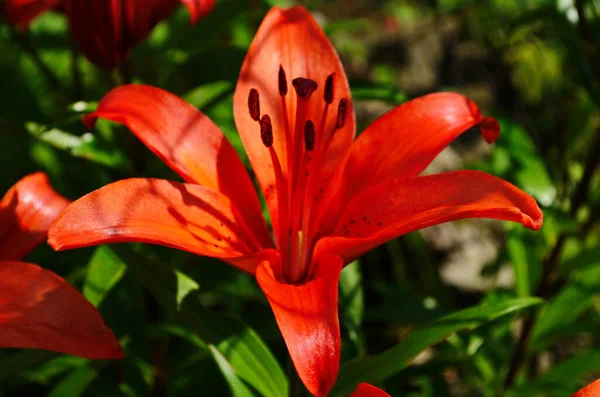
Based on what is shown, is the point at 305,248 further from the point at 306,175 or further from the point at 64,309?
the point at 64,309

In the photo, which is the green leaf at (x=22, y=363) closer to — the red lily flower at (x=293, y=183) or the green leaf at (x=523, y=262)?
the red lily flower at (x=293, y=183)

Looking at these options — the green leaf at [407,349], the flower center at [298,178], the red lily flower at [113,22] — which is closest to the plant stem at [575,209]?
the green leaf at [407,349]

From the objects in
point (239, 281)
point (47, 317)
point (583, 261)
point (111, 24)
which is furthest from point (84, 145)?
point (583, 261)

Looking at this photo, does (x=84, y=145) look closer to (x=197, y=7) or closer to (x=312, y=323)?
(x=197, y=7)

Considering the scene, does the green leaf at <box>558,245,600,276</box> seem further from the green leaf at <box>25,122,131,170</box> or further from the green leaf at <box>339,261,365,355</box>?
the green leaf at <box>25,122,131,170</box>

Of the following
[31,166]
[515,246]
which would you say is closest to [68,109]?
[31,166]

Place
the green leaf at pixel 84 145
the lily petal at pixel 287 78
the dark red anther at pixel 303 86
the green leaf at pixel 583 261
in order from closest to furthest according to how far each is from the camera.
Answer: the dark red anther at pixel 303 86, the lily petal at pixel 287 78, the green leaf at pixel 84 145, the green leaf at pixel 583 261

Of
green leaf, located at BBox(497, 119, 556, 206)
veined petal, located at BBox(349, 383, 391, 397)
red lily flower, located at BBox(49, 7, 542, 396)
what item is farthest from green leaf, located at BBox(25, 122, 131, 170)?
green leaf, located at BBox(497, 119, 556, 206)
